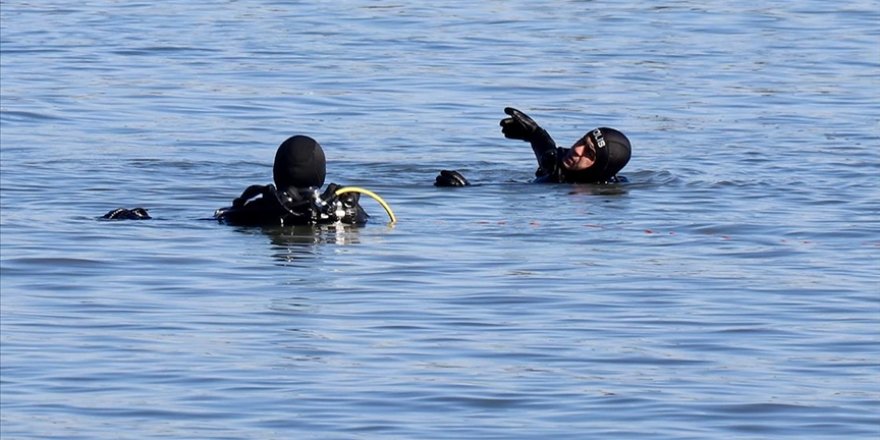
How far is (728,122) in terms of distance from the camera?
71.4 ft

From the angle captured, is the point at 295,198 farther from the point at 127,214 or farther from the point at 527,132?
the point at 527,132

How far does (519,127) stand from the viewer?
17266 mm

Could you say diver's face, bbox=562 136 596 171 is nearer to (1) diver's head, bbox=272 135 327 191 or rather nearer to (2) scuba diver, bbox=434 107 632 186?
(2) scuba diver, bbox=434 107 632 186

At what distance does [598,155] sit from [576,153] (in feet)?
0.65

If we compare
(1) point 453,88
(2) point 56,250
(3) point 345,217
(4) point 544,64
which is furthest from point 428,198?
(4) point 544,64

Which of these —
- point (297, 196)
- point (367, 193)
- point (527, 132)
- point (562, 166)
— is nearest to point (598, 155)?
point (562, 166)

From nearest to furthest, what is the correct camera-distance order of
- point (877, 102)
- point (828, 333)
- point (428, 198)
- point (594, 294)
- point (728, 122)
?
1. point (828, 333)
2. point (594, 294)
3. point (428, 198)
4. point (728, 122)
5. point (877, 102)

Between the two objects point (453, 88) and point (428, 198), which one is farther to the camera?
point (453, 88)

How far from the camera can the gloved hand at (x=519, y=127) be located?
56.5ft

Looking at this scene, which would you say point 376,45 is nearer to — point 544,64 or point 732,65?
point 544,64

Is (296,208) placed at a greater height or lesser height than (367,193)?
lesser

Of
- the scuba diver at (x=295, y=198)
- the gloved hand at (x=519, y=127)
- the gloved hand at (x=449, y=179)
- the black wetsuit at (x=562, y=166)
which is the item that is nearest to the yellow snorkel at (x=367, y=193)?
the scuba diver at (x=295, y=198)

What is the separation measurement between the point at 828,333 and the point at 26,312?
13.1ft

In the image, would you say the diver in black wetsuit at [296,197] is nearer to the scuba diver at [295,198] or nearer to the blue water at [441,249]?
the scuba diver at [295,198]
